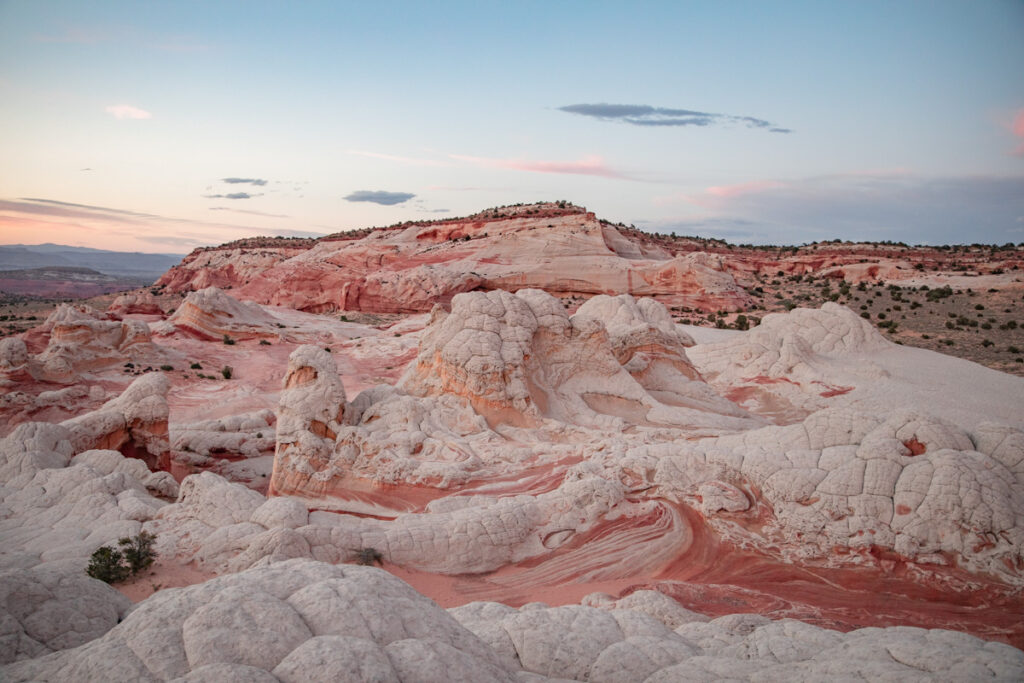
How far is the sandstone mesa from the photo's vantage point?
355 centimetres

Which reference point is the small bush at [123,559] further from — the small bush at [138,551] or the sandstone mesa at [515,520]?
the sandstone mesa at [515,520]

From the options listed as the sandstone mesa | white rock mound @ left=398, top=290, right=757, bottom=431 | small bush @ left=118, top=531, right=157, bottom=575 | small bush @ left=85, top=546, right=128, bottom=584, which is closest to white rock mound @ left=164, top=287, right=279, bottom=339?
the sandstone mesa

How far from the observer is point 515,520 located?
753 cm

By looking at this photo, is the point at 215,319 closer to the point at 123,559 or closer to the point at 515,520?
the point at 123,559

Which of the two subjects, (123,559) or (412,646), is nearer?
(412,646)

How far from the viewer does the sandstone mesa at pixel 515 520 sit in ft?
11.7

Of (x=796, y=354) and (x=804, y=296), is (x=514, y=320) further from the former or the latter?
(x=804, y=296)

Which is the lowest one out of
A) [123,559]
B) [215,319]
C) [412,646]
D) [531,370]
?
[123,559]

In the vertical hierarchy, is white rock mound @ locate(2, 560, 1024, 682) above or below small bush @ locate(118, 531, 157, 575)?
above

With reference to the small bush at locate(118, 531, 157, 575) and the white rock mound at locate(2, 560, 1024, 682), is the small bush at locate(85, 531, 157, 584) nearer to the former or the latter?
the small bush at locate(118, 531, 157, 575)

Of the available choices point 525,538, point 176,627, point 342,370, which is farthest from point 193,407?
point 176,627

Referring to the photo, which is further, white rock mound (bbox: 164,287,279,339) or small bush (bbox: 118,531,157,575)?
white rock mound (bbox: 164,287,279,339)

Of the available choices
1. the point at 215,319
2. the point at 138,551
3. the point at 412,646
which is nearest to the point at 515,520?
the point at 138,551

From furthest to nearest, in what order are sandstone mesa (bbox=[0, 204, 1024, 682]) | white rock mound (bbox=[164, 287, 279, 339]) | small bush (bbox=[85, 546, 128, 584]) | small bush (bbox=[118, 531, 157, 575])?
white rock mound (bbox=[164, 287, 279, 339]) → small bush (bbox=[118, 531, 157, 575]) → small bush (bbox=[85, 546, 128, 584]) → sandstone mesa (bbox=[0, 204, 1024, 682])
